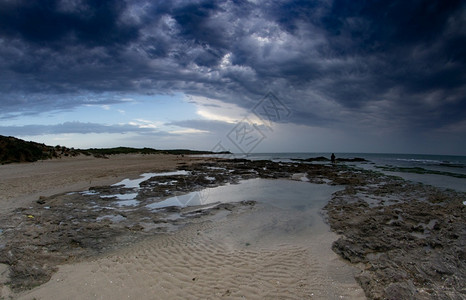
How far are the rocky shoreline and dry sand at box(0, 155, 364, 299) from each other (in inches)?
17.3

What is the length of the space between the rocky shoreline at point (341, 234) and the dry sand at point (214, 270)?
0.44 metres

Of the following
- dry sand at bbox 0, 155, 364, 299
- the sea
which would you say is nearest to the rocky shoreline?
dry sand at bbox 0, 155, 364, 299

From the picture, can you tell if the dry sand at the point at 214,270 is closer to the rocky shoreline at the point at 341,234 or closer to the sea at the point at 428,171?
the rocky shoreline at the point at 341,234

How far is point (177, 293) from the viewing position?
3.93 m

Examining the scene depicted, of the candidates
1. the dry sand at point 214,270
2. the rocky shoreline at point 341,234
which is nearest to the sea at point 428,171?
the rocky shoreline at point 341,234

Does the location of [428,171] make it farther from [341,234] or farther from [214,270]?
[214,270]

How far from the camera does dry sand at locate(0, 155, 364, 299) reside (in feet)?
13.0

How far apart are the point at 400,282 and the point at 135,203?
9882 millimetres

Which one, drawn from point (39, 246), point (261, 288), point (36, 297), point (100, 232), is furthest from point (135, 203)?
point (261, 288)

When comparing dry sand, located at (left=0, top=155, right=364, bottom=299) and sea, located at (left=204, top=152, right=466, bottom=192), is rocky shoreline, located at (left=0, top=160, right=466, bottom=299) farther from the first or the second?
sea, located at (left=204, top=152, right=466, bottom=192)

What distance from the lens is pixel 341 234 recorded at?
277 inches

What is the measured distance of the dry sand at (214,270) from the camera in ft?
13.0

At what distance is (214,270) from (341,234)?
444 centimetres

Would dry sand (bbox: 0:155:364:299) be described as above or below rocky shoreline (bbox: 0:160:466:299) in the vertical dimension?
below
